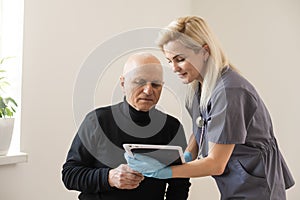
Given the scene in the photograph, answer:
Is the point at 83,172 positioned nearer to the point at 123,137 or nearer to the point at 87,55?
the point at 123,137

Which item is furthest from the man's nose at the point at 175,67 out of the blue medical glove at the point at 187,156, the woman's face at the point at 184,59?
the blue medical glove at the point at 187,156

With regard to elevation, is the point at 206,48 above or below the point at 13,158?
above

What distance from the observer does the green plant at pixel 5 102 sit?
1846mm

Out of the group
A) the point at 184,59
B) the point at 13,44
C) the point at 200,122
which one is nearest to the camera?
the point at 184,59

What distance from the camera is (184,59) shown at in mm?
1386

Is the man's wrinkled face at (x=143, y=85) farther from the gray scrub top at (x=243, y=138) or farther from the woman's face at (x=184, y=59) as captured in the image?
the gray scrub top at (x=243, y=138)

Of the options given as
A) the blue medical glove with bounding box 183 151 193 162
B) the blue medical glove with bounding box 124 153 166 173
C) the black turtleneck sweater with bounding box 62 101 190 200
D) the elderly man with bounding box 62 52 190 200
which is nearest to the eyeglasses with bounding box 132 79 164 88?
the elderly man with bounding box 62 52 190 200

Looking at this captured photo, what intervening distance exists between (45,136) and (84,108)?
0.74 metres

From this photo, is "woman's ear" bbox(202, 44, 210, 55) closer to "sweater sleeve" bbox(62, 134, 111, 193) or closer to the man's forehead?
the man's forehead

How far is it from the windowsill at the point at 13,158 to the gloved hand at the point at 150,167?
73 centimetres

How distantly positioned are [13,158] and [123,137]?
698 mm

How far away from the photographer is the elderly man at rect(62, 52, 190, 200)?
1.35 metres

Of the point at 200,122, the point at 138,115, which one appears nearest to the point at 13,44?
the point at 138,115

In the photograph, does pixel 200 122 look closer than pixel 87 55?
Yes
